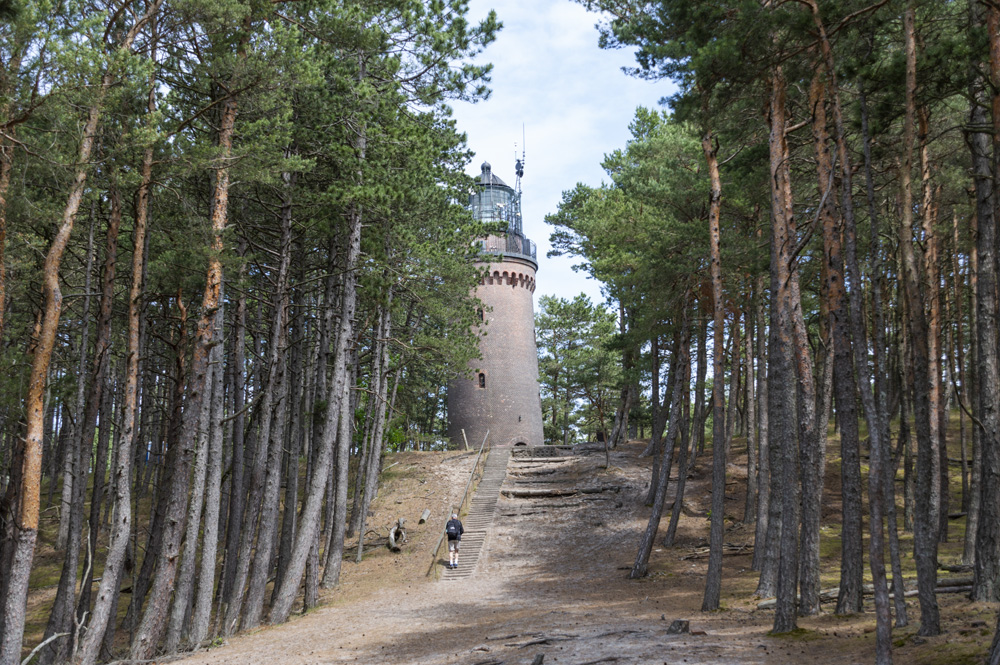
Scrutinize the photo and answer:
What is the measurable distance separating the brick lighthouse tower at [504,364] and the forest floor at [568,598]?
14.3 ft

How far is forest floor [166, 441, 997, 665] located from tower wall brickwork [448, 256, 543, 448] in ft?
13.9

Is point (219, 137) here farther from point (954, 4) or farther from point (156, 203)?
point (954, 4)

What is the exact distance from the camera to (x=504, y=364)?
33.8 meters

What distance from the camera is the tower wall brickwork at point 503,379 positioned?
33156 mm

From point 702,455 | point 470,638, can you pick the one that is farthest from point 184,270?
point 702,455

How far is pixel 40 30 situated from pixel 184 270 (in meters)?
4.30

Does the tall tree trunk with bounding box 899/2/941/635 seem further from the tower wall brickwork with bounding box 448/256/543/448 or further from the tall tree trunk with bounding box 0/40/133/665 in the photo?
the tower wall brickwork with bounding box 448/256/543/448

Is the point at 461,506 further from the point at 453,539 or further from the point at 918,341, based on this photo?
the point at 918,341

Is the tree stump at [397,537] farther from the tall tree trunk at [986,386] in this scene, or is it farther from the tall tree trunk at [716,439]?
the tall tree trunk at [986,386]

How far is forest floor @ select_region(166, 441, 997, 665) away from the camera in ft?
28.9

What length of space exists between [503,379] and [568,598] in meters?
19.0

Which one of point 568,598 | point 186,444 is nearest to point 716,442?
point 568,598

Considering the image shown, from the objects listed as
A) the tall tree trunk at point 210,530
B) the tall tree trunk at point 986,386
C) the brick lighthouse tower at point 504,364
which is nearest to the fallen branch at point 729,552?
the tall tree trunk at point 986,386

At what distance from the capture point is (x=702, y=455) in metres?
26.8
